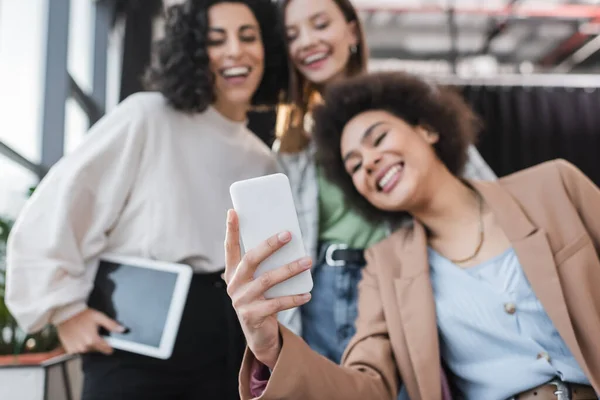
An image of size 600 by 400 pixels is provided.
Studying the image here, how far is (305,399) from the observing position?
2.38 feet

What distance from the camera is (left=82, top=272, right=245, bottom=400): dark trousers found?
100cm

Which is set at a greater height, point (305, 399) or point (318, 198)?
point (318, 198)

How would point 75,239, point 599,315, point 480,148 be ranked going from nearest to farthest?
point 599,315 → point 75,239 → point 480,148

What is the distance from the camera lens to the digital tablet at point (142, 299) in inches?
38.7

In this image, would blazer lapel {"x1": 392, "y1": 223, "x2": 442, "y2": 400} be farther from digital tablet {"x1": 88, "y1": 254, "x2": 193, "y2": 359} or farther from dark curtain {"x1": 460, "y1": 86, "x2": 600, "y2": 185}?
dark curtain {"x1": 460, "y1": 86, "x2": 600, "y2": 185}

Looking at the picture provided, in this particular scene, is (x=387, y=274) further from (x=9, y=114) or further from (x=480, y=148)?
(x=480, y=148)

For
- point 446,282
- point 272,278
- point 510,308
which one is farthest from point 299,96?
point 272,278

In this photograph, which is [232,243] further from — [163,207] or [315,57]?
[315,57]

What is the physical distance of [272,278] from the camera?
608 mm

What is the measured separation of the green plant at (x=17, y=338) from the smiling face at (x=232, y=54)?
2.05ft

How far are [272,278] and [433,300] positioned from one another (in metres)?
0.48

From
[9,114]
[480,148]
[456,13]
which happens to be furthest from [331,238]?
[456,13]

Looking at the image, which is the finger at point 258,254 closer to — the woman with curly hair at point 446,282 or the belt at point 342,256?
the woman with curly hair at point 446,282

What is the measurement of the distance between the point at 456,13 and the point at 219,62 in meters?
2.87
